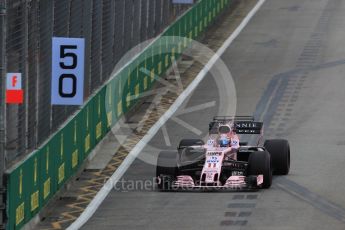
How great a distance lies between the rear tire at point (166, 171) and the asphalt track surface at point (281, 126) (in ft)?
Answer: 0.71

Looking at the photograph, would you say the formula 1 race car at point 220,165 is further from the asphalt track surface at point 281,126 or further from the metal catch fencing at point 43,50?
the metal catch fencing at point 43,50

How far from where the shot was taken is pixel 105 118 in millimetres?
33438

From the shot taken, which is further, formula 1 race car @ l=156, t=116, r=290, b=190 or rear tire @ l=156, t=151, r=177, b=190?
rear tire @ l=156, t=151, r=177, b=190

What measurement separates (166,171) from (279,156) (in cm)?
293

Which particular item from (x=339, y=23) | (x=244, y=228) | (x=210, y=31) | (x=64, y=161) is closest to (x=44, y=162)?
(x=64, y=161)

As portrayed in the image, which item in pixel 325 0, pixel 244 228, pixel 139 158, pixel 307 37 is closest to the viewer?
pixel 244 228

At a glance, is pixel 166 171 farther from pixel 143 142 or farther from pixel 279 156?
pixel 143 142

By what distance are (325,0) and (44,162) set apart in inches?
1491

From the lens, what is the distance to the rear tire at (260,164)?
2714 centimetres

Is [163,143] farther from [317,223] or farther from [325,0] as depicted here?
[325,0]

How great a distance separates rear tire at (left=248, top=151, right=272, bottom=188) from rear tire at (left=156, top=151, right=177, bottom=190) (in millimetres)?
1638

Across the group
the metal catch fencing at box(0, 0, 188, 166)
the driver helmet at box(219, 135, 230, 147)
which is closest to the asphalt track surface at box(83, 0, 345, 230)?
the driver helmet at box(219, 135, 230, 147)

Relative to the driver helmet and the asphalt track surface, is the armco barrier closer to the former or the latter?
the asphalt track surface

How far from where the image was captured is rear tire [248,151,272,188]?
89.0 feet
